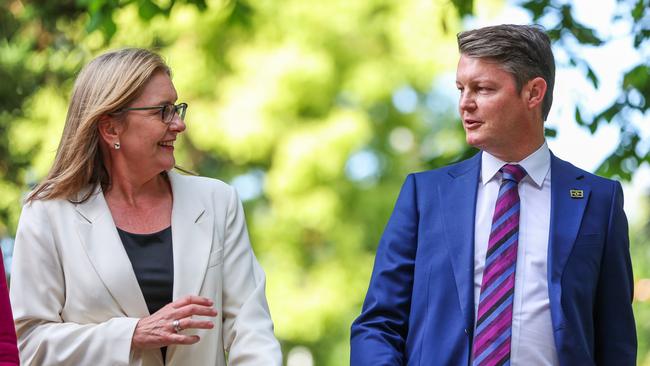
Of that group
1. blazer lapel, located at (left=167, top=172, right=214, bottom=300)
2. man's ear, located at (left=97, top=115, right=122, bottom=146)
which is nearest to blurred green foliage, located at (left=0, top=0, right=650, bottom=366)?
blazer lapel, located at (left=167, top=172, right=214, bottom=300)

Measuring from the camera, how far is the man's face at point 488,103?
4367 millimetres

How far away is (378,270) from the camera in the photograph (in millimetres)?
4516

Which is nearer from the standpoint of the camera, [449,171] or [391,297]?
[391,297]

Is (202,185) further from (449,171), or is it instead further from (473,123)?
(473,123)

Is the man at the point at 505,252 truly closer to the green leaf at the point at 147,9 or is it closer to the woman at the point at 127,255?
the woman at the point at 127,255

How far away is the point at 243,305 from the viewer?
468cm

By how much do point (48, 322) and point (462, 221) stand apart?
147 cm

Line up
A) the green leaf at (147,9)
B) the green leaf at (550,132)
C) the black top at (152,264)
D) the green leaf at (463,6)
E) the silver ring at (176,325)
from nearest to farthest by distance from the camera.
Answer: the silver ring at (176,325) → the black top at (152,264) → the green leaf at (550,132) → the green leaf at (147,9) → the green leaf at (463,6)

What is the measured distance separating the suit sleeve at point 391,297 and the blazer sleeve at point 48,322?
0.79 m

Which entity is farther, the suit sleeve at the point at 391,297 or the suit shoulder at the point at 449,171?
the suit shoulder at the point at 449,171

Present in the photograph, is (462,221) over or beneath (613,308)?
over

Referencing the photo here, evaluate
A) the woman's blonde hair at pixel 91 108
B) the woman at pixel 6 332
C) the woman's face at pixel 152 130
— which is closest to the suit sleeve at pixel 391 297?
the woman's face at pixel 152 130

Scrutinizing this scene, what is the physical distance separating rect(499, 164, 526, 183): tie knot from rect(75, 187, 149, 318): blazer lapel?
1.33 metres

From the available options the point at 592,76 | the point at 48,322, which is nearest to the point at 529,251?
the point at 48,322
